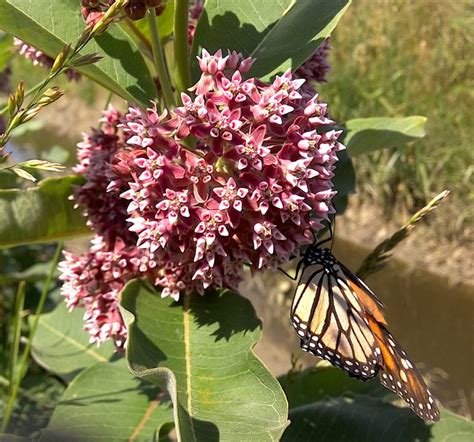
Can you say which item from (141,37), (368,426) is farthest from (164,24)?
(368,426)

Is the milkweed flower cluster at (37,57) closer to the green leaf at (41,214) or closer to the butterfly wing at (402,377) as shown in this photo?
the green leaf at (41,214)

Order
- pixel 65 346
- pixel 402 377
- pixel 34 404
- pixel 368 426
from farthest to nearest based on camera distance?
1. pixel 34 404
2. pixel 65 346
3. pixel 368 426
4. pixel 402 377

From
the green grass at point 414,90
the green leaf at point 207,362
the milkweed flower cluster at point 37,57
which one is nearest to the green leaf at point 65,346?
the green leaf at point 207,362

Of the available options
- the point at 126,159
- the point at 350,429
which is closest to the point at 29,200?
the point at 126,159

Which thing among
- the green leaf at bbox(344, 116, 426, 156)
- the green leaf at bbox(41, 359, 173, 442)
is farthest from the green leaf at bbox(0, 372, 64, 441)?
the green leaf at bbox(344, 116, 426, 156)

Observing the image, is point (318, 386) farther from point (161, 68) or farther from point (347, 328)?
point (161, 68)
